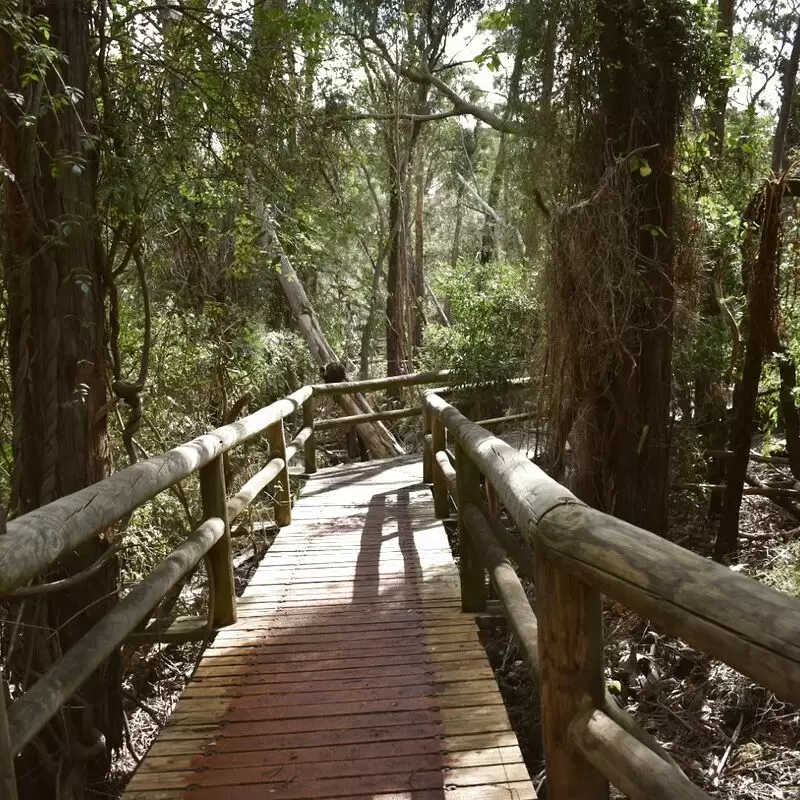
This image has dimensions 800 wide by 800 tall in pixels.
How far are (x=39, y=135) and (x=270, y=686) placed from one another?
291cm

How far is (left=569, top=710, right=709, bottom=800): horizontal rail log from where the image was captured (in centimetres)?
142

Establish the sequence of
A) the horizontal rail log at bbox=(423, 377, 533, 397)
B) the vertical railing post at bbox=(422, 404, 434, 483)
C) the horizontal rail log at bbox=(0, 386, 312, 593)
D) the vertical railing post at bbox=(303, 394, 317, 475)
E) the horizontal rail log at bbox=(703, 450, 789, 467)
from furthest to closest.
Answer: the horizontal rail log at bbox=(423, 377, 533, 397)
the vertical railing post at bbox=(303, 394, 317, 475)
the vertical railing post at bbox=(422, 404, 434, 483)
the horizontal rail log at bbox=(703, 450, 789, 467)
the horizontal rail log at bbox=(0, 386, 312, 593)

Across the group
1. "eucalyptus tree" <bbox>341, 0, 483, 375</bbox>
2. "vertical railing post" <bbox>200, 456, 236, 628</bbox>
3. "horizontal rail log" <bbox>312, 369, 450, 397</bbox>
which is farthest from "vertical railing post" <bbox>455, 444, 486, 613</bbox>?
"eucalyptus tree" <bbox>341, 0, 483, 375</bbox>

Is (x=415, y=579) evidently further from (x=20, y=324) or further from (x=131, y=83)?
(x=131, y=83)

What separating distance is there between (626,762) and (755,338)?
523 cm

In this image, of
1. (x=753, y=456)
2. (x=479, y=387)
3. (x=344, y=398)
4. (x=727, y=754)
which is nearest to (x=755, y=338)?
(x=753, y=456)

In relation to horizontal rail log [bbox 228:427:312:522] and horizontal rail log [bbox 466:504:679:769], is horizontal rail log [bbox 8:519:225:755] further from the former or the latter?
horizontal rail log [bbox 466:504:679:769]

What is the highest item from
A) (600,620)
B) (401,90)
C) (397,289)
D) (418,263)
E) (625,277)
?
(401,90)

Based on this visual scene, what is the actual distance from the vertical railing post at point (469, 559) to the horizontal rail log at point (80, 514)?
4.46 feet

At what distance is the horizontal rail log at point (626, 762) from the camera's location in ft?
4.67

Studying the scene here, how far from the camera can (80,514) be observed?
2145 millimetres

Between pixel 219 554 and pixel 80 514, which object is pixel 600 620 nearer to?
pixel 80 514

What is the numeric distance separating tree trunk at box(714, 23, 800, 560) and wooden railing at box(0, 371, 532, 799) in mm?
3896

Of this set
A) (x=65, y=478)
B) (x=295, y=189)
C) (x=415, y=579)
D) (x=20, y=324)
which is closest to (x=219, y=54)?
(x=295, y=189)
